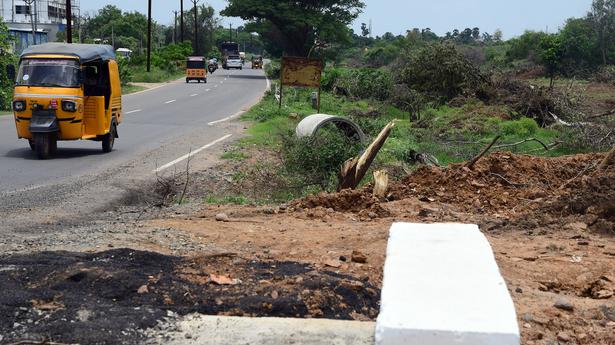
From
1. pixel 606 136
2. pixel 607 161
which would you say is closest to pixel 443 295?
pixel 607 161

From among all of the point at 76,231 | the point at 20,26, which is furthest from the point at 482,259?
the point at 20,26

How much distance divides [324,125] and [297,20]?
6032cm

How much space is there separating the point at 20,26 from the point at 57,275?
8983 cm

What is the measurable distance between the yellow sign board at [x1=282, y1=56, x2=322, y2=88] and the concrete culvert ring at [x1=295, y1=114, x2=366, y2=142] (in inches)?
323

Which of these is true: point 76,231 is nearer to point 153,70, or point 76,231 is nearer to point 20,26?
point 153,70

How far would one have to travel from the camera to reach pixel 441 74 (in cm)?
3281

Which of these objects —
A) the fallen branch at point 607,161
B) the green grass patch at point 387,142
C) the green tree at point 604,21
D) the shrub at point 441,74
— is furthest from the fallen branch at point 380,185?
the green tree at point 604,21

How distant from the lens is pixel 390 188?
37.7 feet

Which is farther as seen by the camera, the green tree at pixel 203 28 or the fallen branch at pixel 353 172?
the green tree at pixel 203 28

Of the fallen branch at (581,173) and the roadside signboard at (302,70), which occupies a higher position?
the roadside signboard at (302,70)

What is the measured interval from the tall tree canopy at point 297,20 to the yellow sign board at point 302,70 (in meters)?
49.9

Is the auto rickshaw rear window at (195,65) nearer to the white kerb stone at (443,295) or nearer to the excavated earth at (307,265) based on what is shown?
the excavated earth at (307,265)

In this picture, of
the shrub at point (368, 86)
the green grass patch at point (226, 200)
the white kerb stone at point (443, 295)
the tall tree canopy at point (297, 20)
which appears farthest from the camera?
the tall tree canopy at point (297, 20)

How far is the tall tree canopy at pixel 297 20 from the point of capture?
3002 inches
